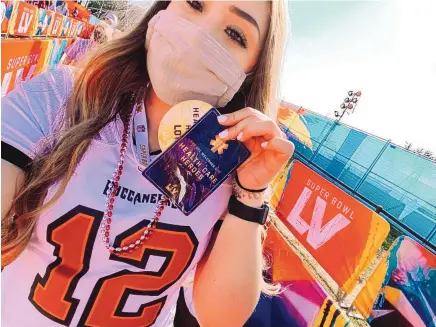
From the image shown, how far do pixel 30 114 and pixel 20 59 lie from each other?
5.96 metres

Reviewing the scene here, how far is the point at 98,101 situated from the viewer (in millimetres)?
1326

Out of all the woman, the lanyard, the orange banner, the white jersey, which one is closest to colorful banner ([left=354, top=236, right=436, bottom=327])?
the orange banner

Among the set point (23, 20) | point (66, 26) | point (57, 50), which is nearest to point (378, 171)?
point (57, 50)

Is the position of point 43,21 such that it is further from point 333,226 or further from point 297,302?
point 297,302

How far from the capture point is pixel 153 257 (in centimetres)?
126

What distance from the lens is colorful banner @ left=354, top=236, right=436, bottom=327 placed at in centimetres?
291

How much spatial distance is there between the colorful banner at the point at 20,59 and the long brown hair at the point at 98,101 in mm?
4198

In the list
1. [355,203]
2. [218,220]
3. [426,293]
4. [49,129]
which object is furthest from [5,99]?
[355,203]

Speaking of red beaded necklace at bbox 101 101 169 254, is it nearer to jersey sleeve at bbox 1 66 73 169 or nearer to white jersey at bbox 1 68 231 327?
white jersey at bbox 1 68 231 327

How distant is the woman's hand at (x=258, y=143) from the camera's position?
3.90ft

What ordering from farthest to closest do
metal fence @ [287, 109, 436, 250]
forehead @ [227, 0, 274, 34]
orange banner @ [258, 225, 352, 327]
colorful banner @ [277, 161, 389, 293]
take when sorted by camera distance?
1. metal fence @ [287, 109, 436, 250]
2. colorful banner @ [277, 161, 389, 293]
3. orange banner @ [258, 225, 352, 327]
4. forehead @ [227, 0, 274, 34]

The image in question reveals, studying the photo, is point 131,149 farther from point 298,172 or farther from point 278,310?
point 298,172

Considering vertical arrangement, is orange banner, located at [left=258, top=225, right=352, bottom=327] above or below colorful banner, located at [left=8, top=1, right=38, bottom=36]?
below

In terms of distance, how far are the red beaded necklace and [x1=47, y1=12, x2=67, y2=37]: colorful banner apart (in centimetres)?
1313
